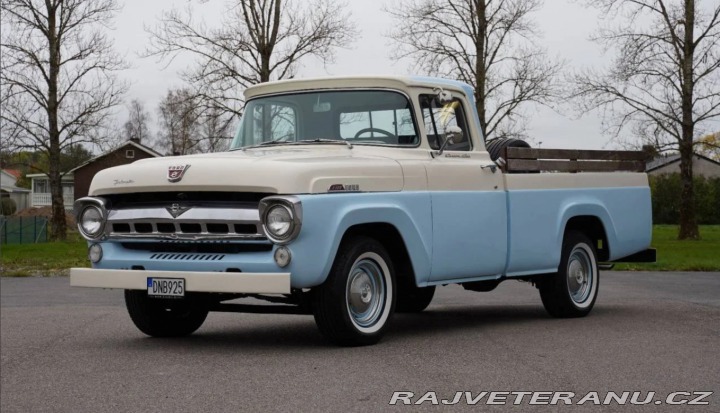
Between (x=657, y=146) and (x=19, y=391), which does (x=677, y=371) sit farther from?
(x=657, y=146)

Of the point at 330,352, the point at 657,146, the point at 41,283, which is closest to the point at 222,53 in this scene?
the point at 657,146

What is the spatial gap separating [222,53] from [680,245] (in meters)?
15.7

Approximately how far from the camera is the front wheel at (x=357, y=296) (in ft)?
26.3

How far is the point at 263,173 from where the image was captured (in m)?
7.78

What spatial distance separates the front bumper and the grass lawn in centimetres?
1310

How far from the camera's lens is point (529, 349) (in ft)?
27.1

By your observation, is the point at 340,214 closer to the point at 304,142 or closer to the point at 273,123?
the point at 304,142

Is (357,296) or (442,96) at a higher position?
(442,96)

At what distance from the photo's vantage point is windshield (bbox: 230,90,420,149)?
365 inches

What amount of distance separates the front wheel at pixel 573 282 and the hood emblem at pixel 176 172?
14.0 feet

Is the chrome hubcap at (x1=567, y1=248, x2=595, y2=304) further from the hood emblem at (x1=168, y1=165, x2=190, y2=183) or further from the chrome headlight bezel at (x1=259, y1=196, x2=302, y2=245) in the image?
the hood emblem at (x1=168, y1=165, x2=190, y2=183)

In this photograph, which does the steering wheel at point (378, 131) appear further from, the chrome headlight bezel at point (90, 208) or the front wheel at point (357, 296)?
the chrome headlight bezel at point (90, 208)

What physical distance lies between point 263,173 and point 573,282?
14.8 ft

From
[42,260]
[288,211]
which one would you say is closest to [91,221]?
[288,211]
